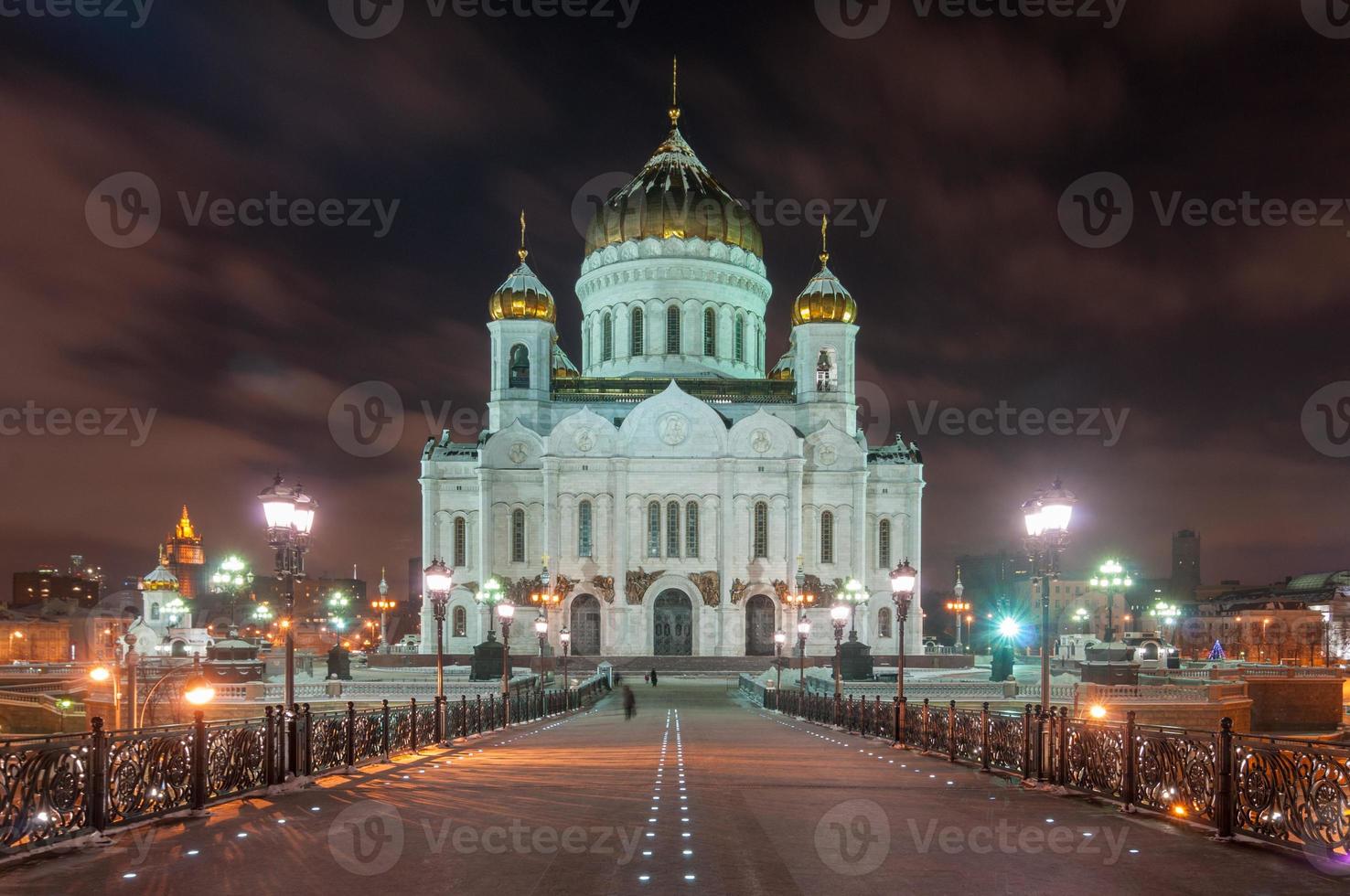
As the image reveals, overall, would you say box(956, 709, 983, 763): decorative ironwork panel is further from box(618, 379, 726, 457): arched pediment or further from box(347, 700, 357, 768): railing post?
box(618, 379, 726, 457): arched pediment

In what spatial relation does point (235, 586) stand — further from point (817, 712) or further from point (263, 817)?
point (263, 817)

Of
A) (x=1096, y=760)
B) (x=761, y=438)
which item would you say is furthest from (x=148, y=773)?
(x=761, y=438)

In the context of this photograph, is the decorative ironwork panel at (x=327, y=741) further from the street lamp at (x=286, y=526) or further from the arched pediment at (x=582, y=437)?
the arched pediment at (x=582, y=437)

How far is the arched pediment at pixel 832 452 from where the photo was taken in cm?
6250

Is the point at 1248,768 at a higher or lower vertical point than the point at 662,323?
lower

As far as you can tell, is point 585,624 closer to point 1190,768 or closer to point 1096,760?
point 1096,760

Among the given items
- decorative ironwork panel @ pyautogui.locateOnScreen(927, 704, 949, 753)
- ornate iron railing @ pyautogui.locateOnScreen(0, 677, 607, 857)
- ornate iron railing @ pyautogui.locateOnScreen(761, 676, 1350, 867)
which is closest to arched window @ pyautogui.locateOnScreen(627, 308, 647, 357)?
decorative ironwork panel @ pyautogui.locateOnScreen(927, 704, 949, 753)

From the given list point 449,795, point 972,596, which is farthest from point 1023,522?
point 972,596

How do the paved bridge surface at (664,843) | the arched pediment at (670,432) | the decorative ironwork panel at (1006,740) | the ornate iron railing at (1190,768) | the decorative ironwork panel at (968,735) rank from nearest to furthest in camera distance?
the paved bridge surface at (664,843), the ornate iron railing at (1190,768), the decorative ironwork panel at (1006,740), the decorative ironwork panel at (968,735), the arched pediment at (670,432)

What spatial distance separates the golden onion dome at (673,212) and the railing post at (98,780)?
5909 centimetres

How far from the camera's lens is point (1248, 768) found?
10164 millimetres

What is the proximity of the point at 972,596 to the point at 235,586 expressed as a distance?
295 feet

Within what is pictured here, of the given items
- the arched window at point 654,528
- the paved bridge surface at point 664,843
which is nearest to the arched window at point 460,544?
the arched window at point 654,528

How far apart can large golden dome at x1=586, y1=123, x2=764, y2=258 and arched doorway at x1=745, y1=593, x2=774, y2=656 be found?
2166 cm
